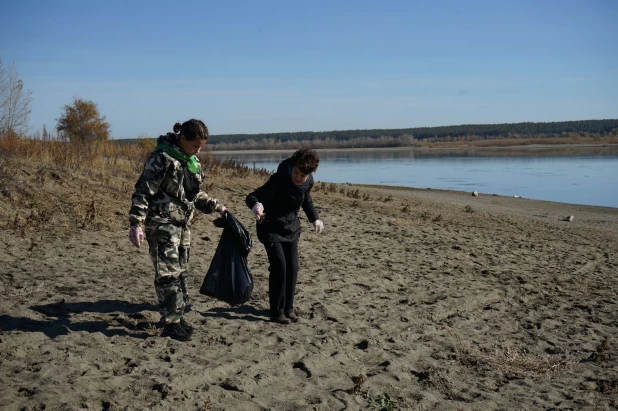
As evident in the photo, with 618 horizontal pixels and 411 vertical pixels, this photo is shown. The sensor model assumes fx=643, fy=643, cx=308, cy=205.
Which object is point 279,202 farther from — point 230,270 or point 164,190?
point 164,190

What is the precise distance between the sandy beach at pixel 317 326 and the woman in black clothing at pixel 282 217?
0.39 meters

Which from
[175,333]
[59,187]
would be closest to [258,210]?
[175,333]

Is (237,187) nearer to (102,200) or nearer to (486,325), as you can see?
(102,200)

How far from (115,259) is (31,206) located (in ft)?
8.17

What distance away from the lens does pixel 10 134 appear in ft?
41.5

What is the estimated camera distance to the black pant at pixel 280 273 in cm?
602

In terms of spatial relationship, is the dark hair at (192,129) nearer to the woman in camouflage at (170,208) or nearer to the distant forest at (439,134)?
the woman in camouflage at (170,208)

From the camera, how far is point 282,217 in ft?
19.8

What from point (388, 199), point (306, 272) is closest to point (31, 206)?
point (306, 272)

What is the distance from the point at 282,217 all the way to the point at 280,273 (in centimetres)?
53

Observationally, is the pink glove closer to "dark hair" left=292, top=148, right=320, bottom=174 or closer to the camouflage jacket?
the camouflage jacket

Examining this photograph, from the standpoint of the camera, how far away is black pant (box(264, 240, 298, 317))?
6.02m

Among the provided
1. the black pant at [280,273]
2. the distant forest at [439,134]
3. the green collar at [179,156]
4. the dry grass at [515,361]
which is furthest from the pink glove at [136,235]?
the distant forest at [439,134]

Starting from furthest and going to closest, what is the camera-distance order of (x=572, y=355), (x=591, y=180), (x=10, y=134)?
(x=591, y=180) → (x=10, y=134) → (x=572, y=355)
